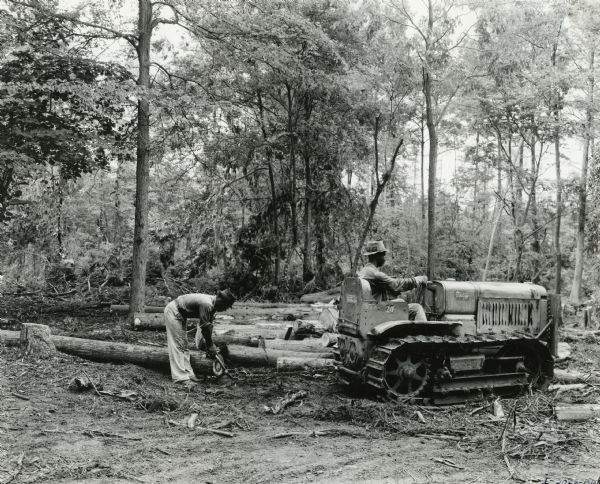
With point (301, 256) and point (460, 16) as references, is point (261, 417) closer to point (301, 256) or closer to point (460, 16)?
point (301, 256)

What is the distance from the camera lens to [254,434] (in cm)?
575

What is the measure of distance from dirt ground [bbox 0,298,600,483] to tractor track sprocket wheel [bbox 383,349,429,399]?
36cm

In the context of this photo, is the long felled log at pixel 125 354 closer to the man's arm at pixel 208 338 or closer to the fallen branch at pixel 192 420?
the man's arm at pixel 208 338

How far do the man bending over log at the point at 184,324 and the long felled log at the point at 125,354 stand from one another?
174 mm

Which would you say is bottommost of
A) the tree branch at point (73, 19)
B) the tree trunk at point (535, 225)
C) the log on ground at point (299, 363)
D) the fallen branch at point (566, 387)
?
the fallen branch at point (566, 387)

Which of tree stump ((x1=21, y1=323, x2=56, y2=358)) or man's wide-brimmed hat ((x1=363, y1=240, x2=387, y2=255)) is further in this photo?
tree stump ((x1=21, y1=323, x2=56, y2=358))

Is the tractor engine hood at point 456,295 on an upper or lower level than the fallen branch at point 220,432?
upper

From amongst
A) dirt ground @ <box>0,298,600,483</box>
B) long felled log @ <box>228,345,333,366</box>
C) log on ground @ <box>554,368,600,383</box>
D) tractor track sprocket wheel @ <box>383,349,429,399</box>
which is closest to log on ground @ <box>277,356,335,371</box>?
long felled log @ <box>228,345,333,366</box>

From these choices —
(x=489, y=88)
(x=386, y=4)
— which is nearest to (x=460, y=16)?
(x=386, y=4)

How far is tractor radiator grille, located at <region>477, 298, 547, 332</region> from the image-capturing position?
322 inches

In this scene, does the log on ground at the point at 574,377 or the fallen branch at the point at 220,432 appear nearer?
the fallen branch at the point at 220,432

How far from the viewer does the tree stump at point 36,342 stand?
312 inches

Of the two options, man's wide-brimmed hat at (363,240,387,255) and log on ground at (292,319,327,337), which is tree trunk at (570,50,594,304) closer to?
log on ground at (292,319,327,337)

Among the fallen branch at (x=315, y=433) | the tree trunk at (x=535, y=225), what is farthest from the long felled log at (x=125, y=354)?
the tree trunk at (x=535, y=225)
